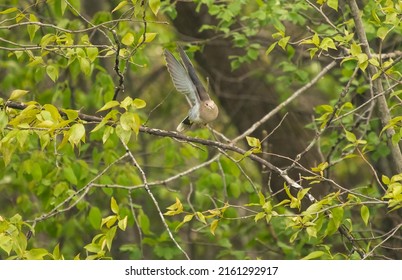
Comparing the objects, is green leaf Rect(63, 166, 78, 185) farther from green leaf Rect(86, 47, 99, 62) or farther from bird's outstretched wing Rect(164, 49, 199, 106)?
green leaf Rect(86, 47, 99, 62)

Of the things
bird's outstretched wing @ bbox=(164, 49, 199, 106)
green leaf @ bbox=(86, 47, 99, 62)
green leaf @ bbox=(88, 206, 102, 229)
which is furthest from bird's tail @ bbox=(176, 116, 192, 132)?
green leaf @ bbox=(88, 206, 102, 229)

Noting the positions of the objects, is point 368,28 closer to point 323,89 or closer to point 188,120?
point 188,120

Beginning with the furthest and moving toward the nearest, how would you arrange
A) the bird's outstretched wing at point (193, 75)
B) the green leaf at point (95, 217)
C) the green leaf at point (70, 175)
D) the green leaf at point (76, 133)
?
1. the green leaf at point (95, 217)
2. the green leaf at point (70, 175)
3. the bird's outstretched wing at point (193, 75)
4. the green leaf at point (76, 133)

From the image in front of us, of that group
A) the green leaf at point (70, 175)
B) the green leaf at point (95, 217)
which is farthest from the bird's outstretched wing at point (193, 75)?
the green leaf at point (95, 217)

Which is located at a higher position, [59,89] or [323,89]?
[59,89]

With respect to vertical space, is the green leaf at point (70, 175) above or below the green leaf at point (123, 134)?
below

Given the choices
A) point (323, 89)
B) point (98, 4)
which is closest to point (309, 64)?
point (323, 89)

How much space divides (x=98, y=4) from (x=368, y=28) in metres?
3.59

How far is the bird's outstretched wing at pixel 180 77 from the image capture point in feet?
13.6

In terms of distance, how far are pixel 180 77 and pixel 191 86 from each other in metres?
0.07

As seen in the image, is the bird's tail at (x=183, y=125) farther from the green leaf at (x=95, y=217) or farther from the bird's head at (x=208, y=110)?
the green leaf at (x=95, y=217)

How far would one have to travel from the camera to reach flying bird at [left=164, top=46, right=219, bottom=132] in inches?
163

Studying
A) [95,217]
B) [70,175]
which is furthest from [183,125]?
[95,217]
